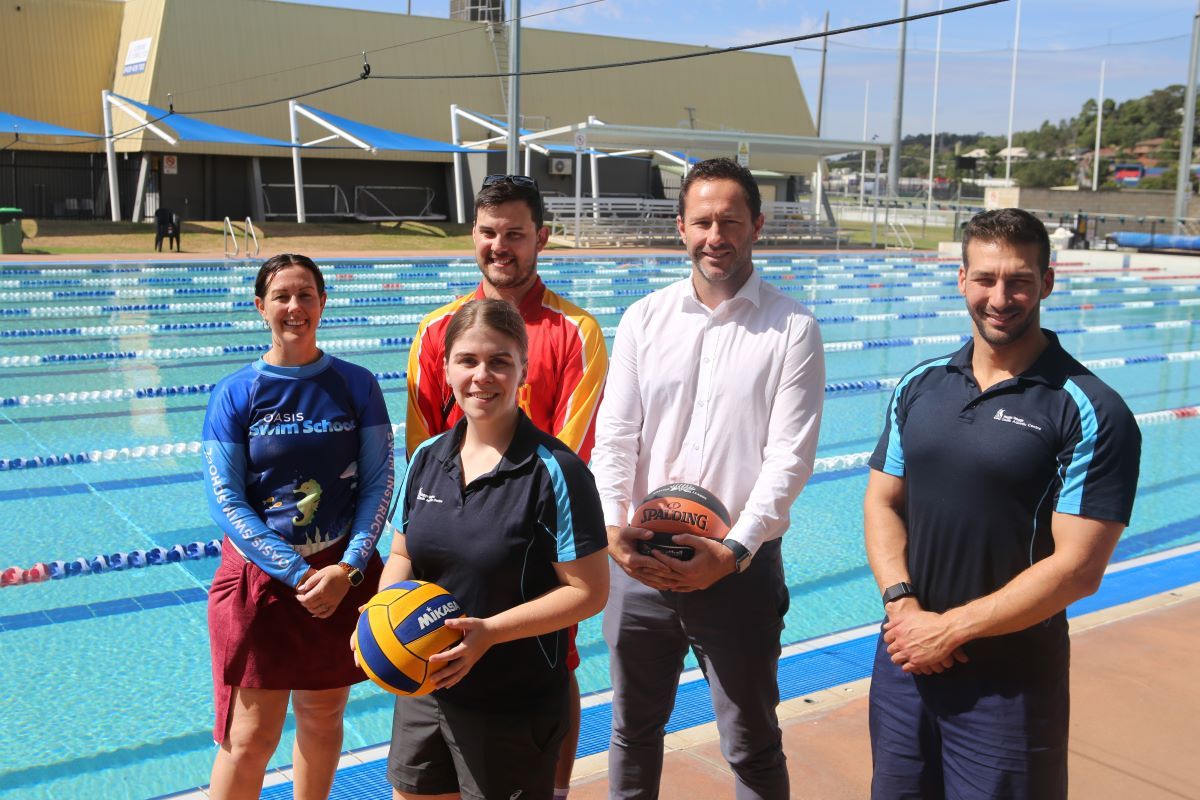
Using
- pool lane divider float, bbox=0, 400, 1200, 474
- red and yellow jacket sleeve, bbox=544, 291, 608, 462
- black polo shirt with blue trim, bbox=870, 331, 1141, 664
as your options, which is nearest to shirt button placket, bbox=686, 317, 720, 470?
red and yellow jacket sleeve, bbox=544, 291, 608, 462

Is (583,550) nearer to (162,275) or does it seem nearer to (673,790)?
(673,790)

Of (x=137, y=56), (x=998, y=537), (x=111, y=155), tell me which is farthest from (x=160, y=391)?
(x=137, y=56)

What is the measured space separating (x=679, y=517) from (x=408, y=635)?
715mm

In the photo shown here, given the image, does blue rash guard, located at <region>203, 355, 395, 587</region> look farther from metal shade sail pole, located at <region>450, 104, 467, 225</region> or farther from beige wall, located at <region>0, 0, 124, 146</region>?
beige wall, located at <region>0, 0, 124, 146</region>

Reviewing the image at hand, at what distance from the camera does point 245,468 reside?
8.62ft

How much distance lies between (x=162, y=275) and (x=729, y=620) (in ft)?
57.4

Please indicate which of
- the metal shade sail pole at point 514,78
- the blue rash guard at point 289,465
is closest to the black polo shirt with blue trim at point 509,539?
the blue rash guard at point 289,465

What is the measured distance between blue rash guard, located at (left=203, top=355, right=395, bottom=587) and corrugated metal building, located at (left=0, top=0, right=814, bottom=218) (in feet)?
84.3

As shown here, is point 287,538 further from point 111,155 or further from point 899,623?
point 111,155

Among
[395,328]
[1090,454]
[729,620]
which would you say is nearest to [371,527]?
[729,620]

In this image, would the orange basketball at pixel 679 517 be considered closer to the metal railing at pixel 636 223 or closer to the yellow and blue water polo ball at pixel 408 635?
the yellow and blue water polo ball at pixel 408 635

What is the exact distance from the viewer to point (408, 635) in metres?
2.06

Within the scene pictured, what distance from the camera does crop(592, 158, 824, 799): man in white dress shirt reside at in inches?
100

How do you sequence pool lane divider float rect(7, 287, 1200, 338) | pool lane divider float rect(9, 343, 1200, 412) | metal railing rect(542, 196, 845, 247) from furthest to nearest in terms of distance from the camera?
metal railing rect(542, 196, 845, 247) < pool lane divider float rect(7, 287, 1200, 338) < pool lane divider float rect(9, 343, 1200, 412)
